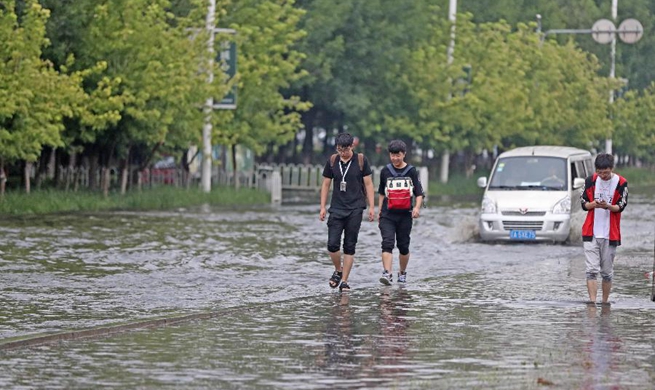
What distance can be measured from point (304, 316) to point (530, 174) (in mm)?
15532

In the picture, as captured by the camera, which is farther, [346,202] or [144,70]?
[144,70]

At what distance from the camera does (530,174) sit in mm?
30859

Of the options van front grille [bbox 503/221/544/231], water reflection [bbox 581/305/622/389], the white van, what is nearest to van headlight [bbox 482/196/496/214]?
the white van

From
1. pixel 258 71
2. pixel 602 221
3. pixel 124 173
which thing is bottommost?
pixel 124 173

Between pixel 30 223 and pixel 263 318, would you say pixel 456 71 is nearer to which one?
Answer: pixel 30 223

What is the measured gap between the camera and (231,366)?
475 inches

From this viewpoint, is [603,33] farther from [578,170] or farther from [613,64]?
[578,170]

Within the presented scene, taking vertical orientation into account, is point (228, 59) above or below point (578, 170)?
above

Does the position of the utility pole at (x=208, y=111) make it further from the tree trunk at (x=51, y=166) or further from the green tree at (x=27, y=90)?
the green tree at (x=27, y=90)

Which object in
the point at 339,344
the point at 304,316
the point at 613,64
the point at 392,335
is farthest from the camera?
the point at 613,64

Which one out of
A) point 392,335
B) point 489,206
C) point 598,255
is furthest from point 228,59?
point 392,335

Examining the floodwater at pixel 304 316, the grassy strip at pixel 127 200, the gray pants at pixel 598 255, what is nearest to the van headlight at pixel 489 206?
the floodwater at pixel 304 316

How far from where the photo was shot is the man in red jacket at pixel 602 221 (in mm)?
17438

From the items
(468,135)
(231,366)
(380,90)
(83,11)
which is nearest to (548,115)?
(468,135)
